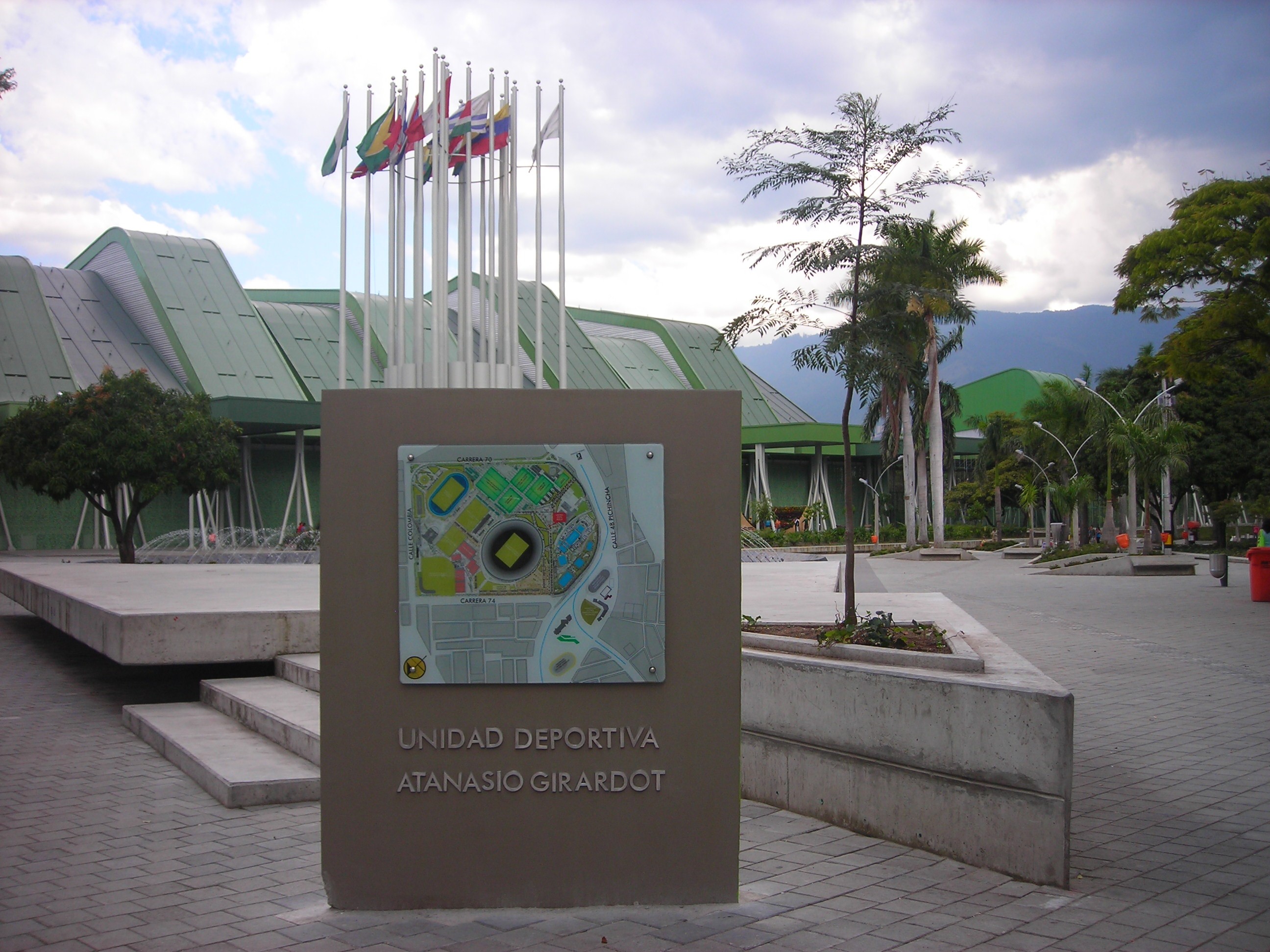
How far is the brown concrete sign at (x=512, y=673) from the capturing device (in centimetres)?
438

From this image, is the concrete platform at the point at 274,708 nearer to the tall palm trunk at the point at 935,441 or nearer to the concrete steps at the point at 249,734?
the concrete steps at the point at 249,734

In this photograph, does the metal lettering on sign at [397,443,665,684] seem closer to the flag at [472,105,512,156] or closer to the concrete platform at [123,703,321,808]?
the concrete platform at [123,703,321,808]

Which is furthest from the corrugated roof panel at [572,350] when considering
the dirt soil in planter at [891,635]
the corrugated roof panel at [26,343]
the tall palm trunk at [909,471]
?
the dirt soil in planter at [891,635]

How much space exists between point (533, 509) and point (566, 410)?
0.45 metres

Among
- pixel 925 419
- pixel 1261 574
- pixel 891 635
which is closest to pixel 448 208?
pixel 891 635

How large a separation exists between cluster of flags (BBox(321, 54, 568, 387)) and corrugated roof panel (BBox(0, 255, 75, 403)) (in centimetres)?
2828

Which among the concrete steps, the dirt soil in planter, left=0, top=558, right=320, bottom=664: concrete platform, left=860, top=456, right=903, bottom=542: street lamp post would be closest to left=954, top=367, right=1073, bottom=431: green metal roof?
left=860, top=456, right=903, bottom=542: street lamp post

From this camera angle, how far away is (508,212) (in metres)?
16.9

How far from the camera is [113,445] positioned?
85.4 feet

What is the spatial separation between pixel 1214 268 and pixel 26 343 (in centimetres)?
4236

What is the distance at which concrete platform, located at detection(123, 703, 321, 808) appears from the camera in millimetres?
6379

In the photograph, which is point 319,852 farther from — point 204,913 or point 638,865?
point 638,865

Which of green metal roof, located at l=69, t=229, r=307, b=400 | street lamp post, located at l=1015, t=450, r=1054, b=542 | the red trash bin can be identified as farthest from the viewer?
green metal roof, located at l=69, t=229, r=307, b=400

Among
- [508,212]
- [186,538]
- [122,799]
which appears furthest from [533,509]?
[186,538]
